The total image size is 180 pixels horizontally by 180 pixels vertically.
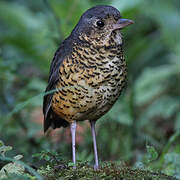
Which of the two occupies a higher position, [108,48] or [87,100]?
[108,48]

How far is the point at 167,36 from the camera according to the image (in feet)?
28.6

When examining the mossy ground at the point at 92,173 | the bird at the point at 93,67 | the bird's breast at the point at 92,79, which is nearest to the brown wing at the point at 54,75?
the bird at the point at 93,67

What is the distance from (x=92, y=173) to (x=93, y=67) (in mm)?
1036

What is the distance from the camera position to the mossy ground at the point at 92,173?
3.53 metres

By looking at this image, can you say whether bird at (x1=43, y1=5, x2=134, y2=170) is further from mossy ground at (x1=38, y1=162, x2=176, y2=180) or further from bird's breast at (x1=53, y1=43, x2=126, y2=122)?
mossy ground at (x1=38, y1=162, x2=176, y2=180)

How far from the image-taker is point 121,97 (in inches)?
281

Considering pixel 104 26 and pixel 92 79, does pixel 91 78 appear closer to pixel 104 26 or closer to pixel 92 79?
pixel 92 79

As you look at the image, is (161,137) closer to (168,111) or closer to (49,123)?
(168,111)

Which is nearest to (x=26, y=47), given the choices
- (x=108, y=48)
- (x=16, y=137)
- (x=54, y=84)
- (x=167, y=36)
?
(x=16, y=137)

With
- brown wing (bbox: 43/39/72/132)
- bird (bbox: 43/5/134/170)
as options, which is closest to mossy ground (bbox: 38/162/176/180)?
bird (bbox: 43/5/134/170)

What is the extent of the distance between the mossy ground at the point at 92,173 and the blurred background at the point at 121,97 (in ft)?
1.22

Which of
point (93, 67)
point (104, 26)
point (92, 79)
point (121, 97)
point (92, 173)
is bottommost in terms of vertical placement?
point (92, 173)

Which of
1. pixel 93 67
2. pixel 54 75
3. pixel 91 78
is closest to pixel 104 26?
pixel 93 67

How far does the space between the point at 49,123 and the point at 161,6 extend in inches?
200
